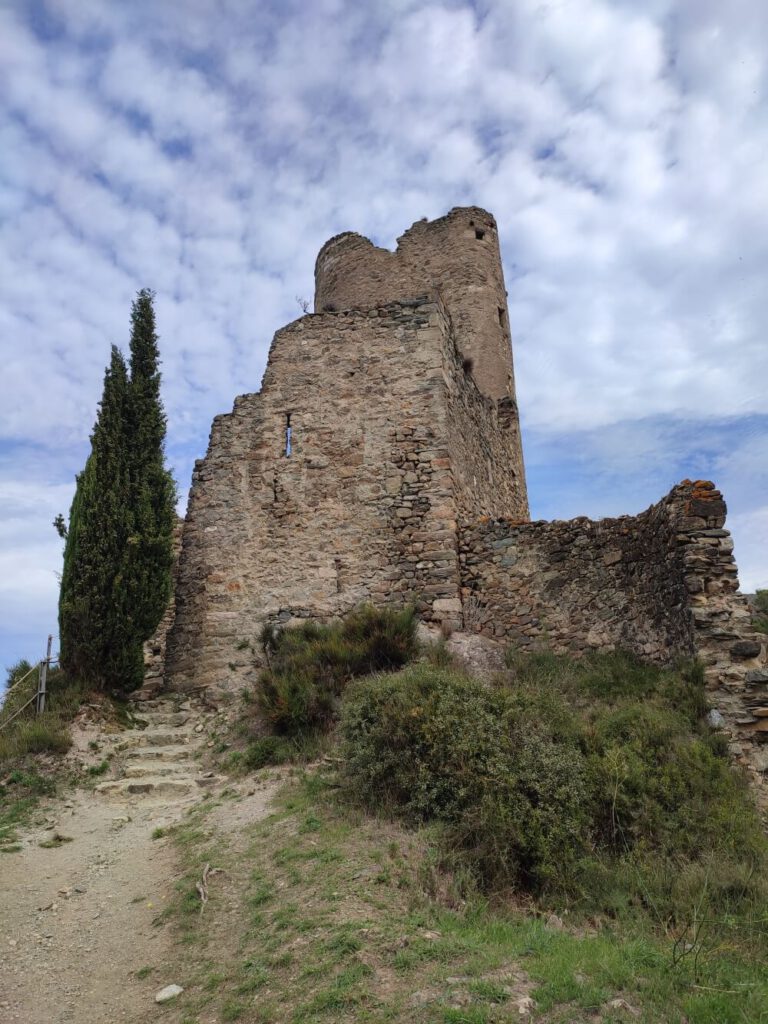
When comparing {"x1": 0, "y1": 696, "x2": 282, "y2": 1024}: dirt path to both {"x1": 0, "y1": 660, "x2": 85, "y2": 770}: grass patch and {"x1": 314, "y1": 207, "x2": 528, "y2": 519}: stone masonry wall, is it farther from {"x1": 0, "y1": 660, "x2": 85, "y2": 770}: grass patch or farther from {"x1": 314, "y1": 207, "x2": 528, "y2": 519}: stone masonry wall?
{"x1": 314, "y1": 207, "x2": 528, "y2": 519}: stone masonry wall

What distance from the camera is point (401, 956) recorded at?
13.1ft

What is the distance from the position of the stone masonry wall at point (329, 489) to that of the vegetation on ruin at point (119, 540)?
3.17 ft

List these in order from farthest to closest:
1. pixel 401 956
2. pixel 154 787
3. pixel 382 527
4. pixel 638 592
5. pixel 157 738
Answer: pixel 382 527 < pixel 157 738 < pixel 638 592 < pixel 154 787 < pixel 401 956

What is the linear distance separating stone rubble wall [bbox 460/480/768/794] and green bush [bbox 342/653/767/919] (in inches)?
17.3

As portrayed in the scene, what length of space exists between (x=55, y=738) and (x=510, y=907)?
6.30 m

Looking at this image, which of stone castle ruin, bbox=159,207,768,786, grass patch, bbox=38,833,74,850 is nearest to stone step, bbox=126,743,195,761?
stone castle ruin, bbox=159,207,768,786

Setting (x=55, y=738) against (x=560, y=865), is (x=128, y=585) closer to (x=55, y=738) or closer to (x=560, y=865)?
(x=55, y=738)

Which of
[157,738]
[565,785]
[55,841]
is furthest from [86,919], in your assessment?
[157,738]

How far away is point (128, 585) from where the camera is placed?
10.3m

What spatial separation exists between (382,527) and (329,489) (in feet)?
3.87

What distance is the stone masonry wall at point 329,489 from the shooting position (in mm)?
10922

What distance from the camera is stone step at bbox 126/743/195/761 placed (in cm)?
895

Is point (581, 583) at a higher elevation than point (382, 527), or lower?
lower

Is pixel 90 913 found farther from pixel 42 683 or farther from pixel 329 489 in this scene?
pixel 329 489
